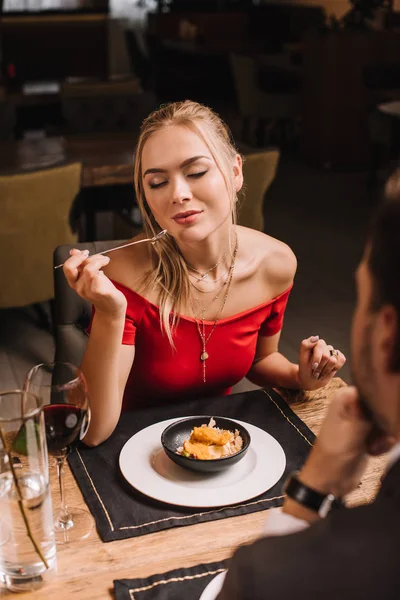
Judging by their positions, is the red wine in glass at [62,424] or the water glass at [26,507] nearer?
the water glass at [26,507]

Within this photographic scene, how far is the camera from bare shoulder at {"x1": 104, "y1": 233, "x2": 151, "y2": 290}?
1.69 m

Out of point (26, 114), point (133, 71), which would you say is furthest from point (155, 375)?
point (133, 71)

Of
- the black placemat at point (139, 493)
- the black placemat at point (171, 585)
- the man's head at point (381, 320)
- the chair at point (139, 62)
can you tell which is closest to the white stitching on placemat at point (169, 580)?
the black placemat at point (171, 585)

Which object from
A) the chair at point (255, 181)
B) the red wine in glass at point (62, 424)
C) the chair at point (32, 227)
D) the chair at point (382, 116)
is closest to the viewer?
the red wine in glass at point (62, 424)

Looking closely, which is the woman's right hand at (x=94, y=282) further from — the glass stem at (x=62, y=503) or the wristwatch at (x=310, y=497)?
the wristwatch at (x=310, y=497)

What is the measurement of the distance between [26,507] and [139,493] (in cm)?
28

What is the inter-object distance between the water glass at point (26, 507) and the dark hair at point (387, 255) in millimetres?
519

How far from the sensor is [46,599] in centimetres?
101

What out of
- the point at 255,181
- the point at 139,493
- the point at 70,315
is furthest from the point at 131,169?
the point at 139,493

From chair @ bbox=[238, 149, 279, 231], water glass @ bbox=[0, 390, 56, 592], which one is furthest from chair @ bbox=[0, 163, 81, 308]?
water glass @ bbox=[0, 390, 56, 592]

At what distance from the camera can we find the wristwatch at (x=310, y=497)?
81 centimetres

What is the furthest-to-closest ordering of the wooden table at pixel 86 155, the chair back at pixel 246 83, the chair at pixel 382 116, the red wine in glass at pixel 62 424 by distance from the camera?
the chair back at pixel 246 83 → the chair at pixel 382 116 → the wooden table at pixel 86 155 → the red wine in glass at pixel 62 424

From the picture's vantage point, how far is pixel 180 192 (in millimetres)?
1552

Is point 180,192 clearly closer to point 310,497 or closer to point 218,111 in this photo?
point 310,497
